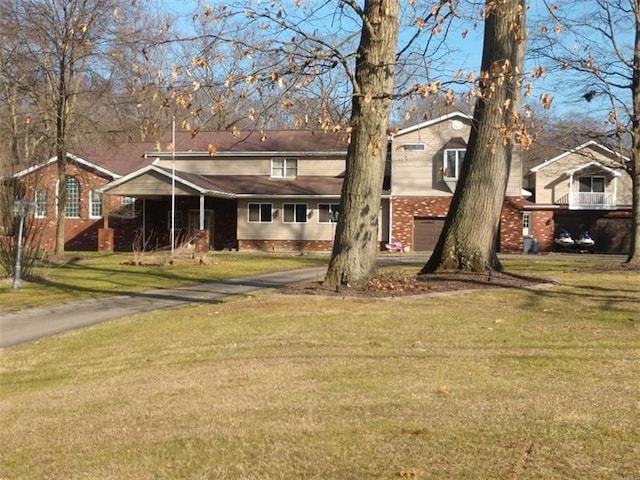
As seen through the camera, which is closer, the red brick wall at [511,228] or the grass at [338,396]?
the grass at [338,396]

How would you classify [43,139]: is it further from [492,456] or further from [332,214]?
[492,456]

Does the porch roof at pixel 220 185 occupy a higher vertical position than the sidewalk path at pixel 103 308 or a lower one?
higher

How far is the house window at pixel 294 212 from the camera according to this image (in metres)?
37.7

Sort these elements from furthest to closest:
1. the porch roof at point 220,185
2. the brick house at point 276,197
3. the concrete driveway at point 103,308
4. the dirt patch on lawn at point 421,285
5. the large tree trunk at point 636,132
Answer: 1. the brick house at point 276,197
2. the porch roof at point 220,185
3. the large tree trunk at point 636,132
4. the dirt patch on lawn at point 421,285
5. the concrete driveway at point 103,308

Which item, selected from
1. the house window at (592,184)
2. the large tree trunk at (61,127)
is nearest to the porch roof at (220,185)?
the large tree trunk at (61,127)

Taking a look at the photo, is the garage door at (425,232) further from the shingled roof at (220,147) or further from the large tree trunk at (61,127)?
the large tree trunk at (61,127)

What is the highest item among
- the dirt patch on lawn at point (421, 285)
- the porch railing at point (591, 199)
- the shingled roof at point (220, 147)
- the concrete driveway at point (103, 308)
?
the shingled roof at point (220, 147)

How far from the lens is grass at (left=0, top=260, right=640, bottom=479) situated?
14.3ft

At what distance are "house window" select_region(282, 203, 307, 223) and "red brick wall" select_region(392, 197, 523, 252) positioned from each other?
5.03 metres

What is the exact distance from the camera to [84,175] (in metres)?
38.9

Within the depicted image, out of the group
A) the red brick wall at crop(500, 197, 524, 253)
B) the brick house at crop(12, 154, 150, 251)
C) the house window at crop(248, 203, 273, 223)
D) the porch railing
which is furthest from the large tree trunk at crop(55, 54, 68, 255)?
the porch railing

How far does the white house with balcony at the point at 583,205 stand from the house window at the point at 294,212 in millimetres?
14799

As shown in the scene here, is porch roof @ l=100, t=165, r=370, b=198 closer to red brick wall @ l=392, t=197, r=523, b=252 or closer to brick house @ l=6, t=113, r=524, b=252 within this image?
brick house @ l=6, t=113, r=524, b=252

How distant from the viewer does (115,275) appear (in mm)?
23062
